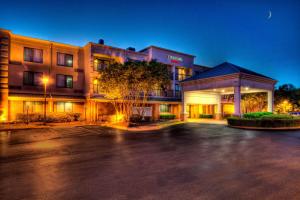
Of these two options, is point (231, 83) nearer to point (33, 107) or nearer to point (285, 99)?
point (285, 99)

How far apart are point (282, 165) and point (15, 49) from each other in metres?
27.7

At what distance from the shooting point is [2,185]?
4.97 m

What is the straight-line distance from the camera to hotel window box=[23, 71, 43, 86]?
902 inches

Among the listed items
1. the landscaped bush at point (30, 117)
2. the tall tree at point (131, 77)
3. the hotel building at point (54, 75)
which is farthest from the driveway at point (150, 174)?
the hotel building at point (54, 75)

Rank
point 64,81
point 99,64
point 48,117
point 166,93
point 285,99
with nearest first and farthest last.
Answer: point 48,117 → point 64,81 → point 99,64 → point 166,93 → point 285,99

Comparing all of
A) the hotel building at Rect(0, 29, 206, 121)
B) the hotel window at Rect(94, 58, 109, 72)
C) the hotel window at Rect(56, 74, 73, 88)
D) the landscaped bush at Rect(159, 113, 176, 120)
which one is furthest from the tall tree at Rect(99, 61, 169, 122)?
the landscaped bush at Rect(159, 113, 176, 120)

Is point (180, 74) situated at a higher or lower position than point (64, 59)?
lower

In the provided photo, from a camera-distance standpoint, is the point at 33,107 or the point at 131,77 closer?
the point at 131,77

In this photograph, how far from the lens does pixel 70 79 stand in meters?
26.1

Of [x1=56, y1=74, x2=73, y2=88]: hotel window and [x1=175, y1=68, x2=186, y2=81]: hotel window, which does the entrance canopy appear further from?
[x1=56, y1=74, x2=73, y2=88]: hotel window

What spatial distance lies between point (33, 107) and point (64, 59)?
25.1 feet

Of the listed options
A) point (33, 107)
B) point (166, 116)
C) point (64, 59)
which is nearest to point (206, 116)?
point (166, 116)

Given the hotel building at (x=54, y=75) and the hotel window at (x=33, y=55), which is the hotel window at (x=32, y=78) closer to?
the hotel building at (x=54, y=75)

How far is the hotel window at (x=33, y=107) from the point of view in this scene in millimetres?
22625
